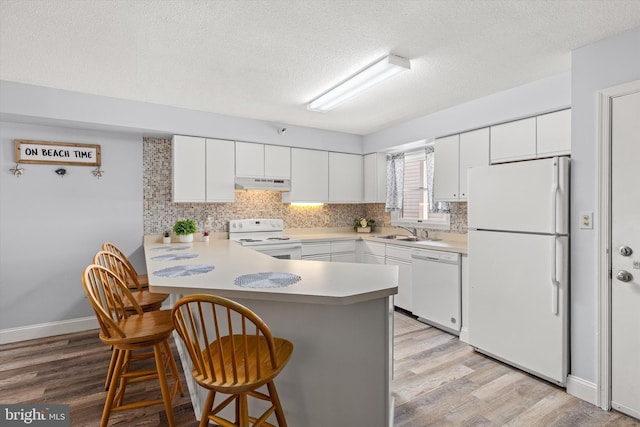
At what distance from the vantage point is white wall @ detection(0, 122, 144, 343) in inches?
129

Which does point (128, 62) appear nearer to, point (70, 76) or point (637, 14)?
point (70, 76)

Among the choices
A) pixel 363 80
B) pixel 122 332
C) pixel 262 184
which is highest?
pixel 363 80

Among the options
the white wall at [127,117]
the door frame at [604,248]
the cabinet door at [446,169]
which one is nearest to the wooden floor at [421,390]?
the door frame at [604,248]

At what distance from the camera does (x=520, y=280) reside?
263cm

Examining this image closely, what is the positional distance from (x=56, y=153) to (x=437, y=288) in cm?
415

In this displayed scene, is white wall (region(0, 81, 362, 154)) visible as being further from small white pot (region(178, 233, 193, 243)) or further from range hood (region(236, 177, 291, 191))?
small white pot (region(178, 233, 193, 243))

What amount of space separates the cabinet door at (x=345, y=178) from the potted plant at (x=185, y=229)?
76.3 inches

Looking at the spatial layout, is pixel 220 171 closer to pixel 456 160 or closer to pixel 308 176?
pixel 308 176

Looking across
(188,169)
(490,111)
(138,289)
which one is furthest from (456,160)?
(138,289)

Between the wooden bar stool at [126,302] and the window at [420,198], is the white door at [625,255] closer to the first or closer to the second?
the window at [420,198]

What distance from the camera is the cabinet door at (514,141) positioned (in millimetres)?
3014

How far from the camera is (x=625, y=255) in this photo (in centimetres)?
209

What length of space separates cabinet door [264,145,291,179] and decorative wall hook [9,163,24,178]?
2452 mm

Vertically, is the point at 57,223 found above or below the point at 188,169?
below
